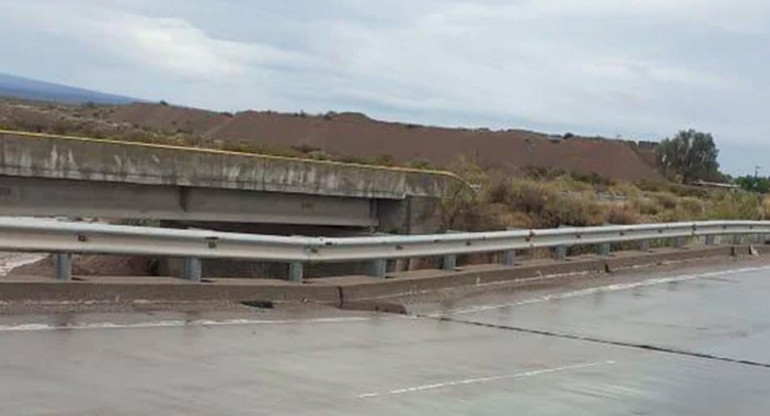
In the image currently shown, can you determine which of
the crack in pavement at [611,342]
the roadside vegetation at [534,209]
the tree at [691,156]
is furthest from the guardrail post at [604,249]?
the tree at [691,156]

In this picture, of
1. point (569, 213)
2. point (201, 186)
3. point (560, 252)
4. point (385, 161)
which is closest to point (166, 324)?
point (560, 252)

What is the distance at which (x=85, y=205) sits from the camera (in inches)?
1080

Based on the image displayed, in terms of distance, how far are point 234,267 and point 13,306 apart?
1598cm

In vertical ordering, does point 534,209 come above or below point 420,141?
below

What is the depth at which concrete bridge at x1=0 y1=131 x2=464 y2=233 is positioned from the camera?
86.5 ft

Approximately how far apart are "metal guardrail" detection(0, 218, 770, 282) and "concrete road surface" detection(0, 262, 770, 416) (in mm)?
1074

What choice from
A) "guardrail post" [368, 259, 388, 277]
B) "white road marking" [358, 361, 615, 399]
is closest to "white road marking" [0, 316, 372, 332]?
"guardrail post" [368, 259, 388, 277]

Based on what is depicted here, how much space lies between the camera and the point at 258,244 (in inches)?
584

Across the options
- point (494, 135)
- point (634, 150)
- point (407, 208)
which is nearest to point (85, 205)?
point (407, 208)

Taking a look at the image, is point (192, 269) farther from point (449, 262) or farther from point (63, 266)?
point (449, 262)

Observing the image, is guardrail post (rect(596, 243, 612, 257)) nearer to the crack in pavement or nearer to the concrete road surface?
the concrete road surface

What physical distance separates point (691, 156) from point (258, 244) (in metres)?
104

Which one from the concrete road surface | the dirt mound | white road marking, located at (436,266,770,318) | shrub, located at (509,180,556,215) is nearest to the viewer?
the concrete road surface

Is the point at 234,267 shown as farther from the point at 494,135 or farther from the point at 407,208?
the point at 494,135
